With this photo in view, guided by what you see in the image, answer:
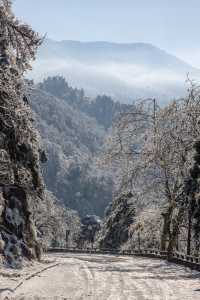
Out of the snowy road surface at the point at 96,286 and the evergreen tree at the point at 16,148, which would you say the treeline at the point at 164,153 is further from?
the snowy road surface at the point at 96,286

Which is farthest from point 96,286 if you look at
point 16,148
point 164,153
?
point 164,153

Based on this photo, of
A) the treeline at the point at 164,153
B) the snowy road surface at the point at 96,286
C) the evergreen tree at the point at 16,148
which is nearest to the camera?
the evergreen tree at the point at 16,148

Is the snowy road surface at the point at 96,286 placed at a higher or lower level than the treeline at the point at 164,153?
lower

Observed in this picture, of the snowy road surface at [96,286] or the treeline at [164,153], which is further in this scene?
the treeline at [164,153]

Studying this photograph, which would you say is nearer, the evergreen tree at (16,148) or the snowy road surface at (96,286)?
the evergreen tree at (16,148)

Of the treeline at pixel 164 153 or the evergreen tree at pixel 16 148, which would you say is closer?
the evergreen tree at pixel 16 148

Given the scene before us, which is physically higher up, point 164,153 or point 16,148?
point 164,153

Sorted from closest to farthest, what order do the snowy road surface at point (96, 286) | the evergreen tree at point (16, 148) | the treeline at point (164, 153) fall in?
the evergreen tree at point (16, 148)
the snowy road surface at point (96, 286)
the treeline at point (164, 153)

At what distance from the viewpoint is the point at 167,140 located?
37031 millimetres

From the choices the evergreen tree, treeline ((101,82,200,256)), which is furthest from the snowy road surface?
treeline ((101,82,200,256))

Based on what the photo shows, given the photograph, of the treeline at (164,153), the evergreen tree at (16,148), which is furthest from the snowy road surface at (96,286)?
the treeline at (164,153)

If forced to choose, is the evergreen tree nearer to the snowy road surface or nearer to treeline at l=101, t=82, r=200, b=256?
the snowy road surface

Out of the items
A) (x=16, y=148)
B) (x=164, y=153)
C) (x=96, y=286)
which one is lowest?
(x=96, y=286)

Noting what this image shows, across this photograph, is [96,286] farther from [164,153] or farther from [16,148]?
[164,153]
